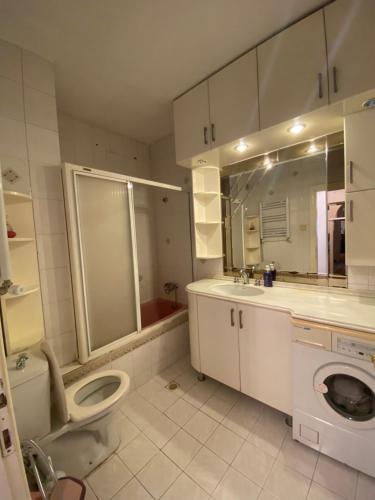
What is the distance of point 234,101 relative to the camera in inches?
60.6

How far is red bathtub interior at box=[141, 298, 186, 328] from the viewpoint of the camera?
2816 millimetres

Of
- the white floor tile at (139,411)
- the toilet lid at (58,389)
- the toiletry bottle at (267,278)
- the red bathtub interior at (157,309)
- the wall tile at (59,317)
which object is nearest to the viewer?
the toilet lid at (58,389)

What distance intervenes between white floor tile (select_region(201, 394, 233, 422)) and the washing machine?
0.51 m

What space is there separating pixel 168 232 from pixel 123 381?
182 centimetres

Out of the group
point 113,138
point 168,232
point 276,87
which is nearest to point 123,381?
point 168,232

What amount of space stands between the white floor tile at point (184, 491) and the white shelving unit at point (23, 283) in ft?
3.89

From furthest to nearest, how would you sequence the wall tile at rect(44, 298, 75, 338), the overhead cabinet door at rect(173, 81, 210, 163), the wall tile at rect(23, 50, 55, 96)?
the overhead cabinet door at rect(173, 81, 210, 163), the wall tile at rect(44, 298, 75, 338), the wall tile at rect(23, 50, 55, 96)

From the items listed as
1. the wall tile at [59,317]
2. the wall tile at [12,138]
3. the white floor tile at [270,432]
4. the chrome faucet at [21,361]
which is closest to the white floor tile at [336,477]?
the white floor tile at [270,432]

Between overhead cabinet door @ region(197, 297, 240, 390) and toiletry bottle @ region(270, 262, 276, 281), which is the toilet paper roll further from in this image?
toiletry bottle @ region(270, 262, 276, 281)

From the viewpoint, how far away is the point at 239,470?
1.24m

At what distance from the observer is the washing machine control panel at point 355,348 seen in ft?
3.46

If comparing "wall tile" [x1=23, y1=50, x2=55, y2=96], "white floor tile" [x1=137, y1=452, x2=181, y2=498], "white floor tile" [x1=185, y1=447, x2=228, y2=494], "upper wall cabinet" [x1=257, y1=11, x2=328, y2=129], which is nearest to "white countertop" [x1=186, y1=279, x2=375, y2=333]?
"white floor tile" [x1=185, y1=447, x2=228, y2=494]

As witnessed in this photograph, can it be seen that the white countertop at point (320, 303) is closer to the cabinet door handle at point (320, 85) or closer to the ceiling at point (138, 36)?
the cabinet door handle at point (320, 85)

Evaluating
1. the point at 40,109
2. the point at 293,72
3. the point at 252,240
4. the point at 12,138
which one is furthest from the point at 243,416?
the point at 40,109
